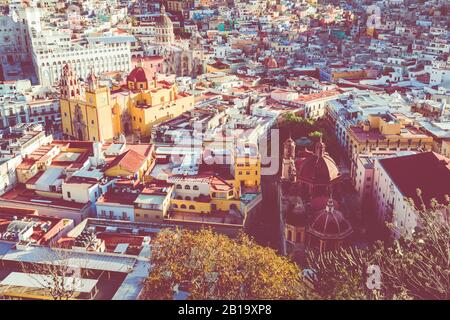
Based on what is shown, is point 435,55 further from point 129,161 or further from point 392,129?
point 129,161

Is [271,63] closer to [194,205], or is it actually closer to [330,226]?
[194,205]

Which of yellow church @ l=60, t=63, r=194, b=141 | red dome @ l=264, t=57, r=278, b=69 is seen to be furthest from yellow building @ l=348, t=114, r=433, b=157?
red dome @ l=264, t=57, r=278, b=69

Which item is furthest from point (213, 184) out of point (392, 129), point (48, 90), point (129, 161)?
point (48, 90)

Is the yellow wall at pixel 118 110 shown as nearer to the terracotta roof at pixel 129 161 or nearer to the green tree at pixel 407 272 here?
the terracotta roof at pixel 129 161

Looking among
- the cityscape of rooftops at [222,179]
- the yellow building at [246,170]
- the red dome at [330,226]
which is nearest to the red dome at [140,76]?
the cityscape of rooftops at [222,179]

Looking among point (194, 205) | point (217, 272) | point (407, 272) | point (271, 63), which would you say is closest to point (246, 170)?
point (194, 205)

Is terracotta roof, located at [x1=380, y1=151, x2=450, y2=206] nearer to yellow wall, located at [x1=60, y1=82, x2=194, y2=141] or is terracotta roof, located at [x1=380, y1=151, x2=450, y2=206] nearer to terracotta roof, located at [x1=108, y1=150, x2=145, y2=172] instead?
terracotta roof, located at [x1=108, y1=150, x2=145, y2=172]
